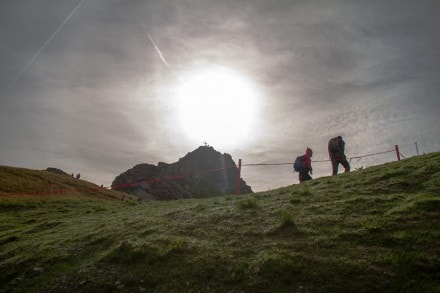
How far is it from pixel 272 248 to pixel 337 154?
1586 centimetres

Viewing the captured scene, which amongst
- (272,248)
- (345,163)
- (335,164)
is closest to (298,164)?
(335,164)

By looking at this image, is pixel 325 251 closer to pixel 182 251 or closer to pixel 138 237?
pixel 182 251

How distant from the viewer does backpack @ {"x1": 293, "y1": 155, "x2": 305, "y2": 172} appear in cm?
2591

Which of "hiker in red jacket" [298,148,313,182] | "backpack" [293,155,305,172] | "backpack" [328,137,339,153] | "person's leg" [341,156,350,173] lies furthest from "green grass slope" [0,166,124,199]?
"person's leg" [341,156,350,173]

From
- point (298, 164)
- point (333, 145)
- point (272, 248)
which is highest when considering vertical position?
point (333, 145)

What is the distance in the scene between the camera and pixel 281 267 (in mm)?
9195

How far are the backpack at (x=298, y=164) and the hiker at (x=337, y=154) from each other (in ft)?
6.98

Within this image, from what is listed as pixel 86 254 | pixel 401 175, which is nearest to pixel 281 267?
pixel 86 254

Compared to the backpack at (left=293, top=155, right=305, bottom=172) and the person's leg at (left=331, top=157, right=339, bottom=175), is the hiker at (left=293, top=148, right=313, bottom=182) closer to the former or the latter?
the backpack at (left=293, top=155, right=305, bottom=172)

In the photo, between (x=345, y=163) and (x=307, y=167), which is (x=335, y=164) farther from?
(x=307, y=167)

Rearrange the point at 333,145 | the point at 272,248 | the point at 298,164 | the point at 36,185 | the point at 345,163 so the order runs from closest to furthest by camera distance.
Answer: the point at 272,248, the point at 345,163, the point at 333,145, the point at 298,164, the point at 36,185

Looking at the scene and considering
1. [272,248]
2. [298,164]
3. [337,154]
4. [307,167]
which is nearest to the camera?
[272,248]

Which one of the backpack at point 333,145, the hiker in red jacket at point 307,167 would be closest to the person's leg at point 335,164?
the backpack at point 333,145

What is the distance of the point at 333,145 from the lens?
2480 centimetres
